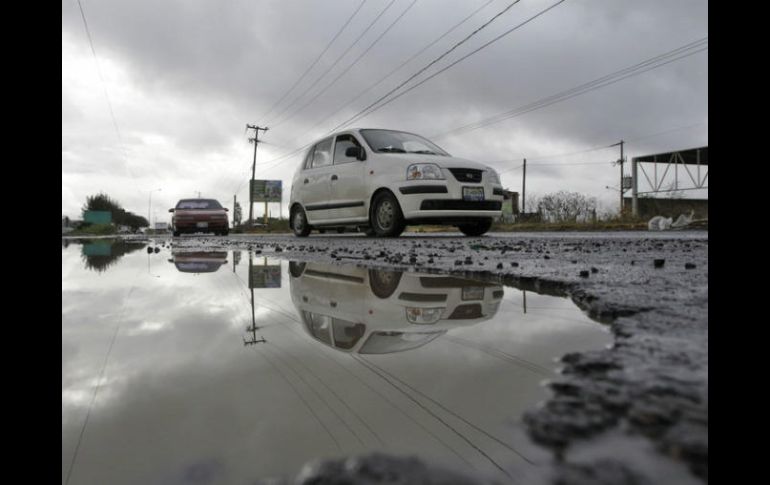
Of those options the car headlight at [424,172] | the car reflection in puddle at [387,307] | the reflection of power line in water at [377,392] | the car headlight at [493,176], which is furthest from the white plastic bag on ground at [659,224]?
the reflection of power line in water at [377,392]

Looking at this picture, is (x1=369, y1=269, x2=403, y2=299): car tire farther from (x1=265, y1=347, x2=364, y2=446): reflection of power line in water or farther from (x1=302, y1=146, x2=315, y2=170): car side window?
(x1=302, y1=146, x2=315, y2=170): car side window

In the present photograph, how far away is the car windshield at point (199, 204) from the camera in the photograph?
52.2 ft

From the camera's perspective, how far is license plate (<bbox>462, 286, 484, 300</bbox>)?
5.33ft

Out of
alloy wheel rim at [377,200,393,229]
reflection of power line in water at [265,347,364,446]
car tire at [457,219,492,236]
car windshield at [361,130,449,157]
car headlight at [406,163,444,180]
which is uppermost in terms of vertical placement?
Result: car windshield at [361,130,449,157]

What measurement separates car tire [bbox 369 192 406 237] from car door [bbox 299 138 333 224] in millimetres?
1190

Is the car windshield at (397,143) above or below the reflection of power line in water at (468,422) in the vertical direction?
above

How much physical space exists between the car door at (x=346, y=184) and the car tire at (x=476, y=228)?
179 cm

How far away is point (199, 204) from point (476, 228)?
11.4 meters

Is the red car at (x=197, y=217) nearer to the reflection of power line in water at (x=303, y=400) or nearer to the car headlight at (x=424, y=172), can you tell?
the car headlight at (x=424, y=172)

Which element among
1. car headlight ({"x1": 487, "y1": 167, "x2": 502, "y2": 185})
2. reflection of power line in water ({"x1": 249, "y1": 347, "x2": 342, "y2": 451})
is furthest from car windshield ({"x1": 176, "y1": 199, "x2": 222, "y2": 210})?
reflection of power line in water ({"x1": 249, "y1": 347, "x2": 342, "y2": 451})

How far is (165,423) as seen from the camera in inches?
23.7
